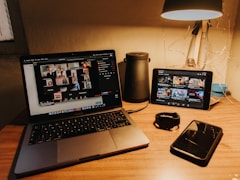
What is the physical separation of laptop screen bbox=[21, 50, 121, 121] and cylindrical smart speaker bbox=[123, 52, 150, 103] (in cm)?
12

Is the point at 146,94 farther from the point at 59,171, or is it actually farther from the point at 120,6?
the point at 59,171

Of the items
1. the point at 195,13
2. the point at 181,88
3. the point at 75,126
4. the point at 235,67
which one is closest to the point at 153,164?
the point at 75,126

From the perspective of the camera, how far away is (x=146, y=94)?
100 centimetres

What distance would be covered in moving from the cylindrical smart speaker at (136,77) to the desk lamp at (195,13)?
229mm

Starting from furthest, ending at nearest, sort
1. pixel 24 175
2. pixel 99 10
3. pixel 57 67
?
pixel 99 10
pixel 57 67
pixel 24 175

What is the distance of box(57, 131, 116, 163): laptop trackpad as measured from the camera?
58 cm

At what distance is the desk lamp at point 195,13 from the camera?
639 millimetres

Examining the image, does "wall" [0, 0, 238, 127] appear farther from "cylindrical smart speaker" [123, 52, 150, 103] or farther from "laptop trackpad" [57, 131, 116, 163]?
"laptop trackpad" [57, 131, 116, 163]

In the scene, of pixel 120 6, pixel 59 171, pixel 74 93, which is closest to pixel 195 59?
pixel 120 6

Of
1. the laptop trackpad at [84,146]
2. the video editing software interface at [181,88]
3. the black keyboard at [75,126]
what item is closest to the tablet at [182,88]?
the video editing software interface at [181,88]

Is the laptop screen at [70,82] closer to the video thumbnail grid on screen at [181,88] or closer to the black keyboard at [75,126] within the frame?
the black keyboard at [75,126]

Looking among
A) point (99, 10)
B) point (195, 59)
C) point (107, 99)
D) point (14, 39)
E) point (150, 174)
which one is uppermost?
point (99, 10)

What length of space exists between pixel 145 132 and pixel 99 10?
2.10ft

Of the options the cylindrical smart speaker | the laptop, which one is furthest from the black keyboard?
the cylindrical smart speaker
